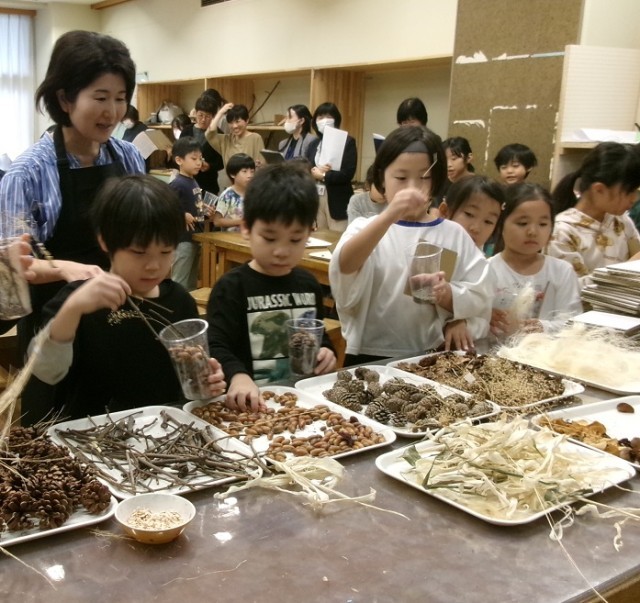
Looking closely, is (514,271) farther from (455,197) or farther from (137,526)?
(137,526)

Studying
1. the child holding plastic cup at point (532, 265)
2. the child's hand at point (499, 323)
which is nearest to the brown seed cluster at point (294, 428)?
the child's hand at point (499, 323)

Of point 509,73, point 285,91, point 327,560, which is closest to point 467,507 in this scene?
point 327,560

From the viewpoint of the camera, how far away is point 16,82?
11594 mm

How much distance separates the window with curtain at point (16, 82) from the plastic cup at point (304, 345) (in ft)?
35.8

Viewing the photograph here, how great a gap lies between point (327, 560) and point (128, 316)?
0.89m

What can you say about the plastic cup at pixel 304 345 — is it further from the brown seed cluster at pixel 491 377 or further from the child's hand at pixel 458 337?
the child's hand at pixel 458 337

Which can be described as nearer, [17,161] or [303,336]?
[303,336]

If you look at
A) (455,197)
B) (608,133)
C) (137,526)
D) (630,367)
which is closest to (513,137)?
(608,133)

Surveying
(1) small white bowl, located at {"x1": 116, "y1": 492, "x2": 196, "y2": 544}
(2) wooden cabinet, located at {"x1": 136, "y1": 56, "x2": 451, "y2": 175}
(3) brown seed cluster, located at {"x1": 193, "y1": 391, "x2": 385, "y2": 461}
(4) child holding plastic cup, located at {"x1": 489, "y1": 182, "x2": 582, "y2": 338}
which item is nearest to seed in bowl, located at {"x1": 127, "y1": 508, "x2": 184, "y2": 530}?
(1) small white bowl, located at {"x1": 116, "y1": 492, "x2": 196, "y2": 544}

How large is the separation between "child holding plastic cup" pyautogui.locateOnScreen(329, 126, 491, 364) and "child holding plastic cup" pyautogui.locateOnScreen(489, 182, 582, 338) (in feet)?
0.95

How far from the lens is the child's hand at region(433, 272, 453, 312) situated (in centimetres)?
198

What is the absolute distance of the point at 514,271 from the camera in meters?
2.58

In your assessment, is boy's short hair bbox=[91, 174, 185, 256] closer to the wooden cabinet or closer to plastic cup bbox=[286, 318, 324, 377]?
plastic cup bbox=[286, 318, 324, 377]

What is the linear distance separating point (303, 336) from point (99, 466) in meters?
0.63
